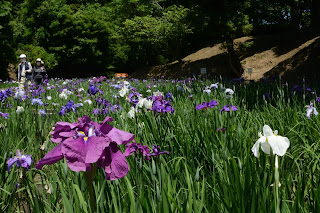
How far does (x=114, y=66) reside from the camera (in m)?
23.7

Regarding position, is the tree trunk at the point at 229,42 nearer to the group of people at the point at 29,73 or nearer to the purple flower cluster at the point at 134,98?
the group of people at the point at 29,73

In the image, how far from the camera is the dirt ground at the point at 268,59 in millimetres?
10922

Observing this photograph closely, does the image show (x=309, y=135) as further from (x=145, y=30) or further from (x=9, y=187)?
(x=145, y=30)

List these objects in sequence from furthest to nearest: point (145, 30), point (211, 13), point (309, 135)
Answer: point (145, 30), point (211, 13), point (309, 135)

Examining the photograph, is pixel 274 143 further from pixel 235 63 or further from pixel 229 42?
pixel 235 63

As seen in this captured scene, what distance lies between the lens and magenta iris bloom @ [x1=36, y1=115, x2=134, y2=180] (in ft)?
2.72

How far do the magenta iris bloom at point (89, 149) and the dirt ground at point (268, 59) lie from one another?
8685 millimetres

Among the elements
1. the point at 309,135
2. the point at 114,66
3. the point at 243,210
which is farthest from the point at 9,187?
the point at 114,66

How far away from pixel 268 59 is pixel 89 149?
13.6 m

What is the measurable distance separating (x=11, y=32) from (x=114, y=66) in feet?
25.8

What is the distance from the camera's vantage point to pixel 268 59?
13.2 m

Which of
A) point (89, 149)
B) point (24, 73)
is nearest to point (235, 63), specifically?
point (24, 73)

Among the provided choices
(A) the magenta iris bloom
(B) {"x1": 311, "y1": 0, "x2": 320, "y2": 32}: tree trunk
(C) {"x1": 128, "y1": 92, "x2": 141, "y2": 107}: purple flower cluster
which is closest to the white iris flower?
(A) the magenta iris bloom

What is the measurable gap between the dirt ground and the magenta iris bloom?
28.5 ft
